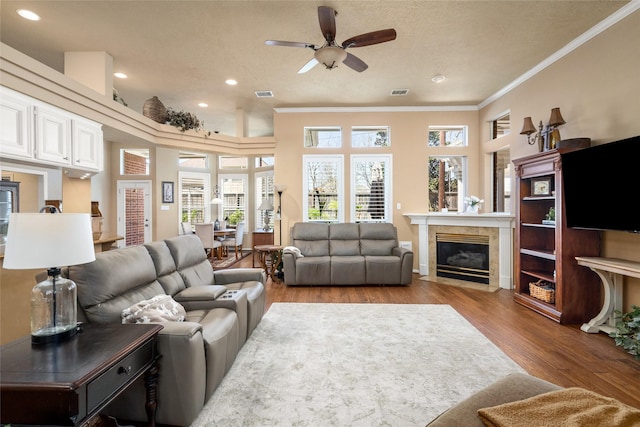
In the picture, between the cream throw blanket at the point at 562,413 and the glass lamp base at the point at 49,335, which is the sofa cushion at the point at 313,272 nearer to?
the glass lamp base at the point at 49,335

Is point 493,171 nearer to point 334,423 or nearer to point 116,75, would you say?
point 334,423

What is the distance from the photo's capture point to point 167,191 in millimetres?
7766

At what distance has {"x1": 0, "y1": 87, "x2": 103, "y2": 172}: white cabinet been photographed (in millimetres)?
2662

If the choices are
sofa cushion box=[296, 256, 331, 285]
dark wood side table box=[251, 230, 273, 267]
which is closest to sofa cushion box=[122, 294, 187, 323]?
sofa cushion box=[296, 256, 331, 285]

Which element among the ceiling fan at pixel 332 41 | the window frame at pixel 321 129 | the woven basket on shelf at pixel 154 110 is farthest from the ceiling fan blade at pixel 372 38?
the woven basket on shelf at pixel 154 110

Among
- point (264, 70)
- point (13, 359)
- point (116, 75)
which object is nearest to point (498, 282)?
point (264, 70)

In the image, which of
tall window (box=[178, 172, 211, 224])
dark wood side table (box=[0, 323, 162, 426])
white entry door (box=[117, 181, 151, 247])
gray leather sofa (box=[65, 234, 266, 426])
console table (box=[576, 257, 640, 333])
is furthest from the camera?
tall window (box=[178, 172, 211, 224])

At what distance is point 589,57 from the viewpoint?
136 inches

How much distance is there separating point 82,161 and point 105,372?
3243mm

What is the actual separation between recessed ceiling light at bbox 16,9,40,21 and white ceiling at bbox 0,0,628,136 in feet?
0.19

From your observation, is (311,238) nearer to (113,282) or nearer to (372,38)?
(372,38)

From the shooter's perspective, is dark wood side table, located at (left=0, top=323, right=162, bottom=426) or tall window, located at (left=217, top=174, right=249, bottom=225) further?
tall window, located at (left=217, top=174, right=249, bottom=225)

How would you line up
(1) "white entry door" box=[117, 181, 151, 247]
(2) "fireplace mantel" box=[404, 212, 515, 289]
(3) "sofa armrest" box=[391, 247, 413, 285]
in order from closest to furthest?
(2) "fireplace mantel" box=[404, 212, 515, 289] < (3) "sofa armrest" box=[391, 247, 413, 285] < (1) "white entry door" box=[117, 181, 151, 247]

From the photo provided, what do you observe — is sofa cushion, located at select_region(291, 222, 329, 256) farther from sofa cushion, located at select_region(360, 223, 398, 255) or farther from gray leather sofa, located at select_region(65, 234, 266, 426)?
gray leather sofa, located at select_region(65, 234, 266, 426)
